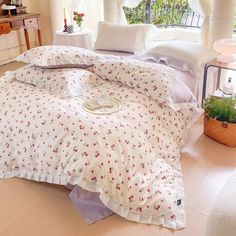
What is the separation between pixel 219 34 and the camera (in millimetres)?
2830

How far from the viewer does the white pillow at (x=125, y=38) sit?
2.95m

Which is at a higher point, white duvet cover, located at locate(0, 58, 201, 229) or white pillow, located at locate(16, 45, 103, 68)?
white pillow, located at locate(16, 45, 103, 68)

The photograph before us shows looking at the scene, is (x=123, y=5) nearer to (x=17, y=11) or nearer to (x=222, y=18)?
(x=222, y=18)

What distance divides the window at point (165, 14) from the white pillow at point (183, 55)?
1075 mm

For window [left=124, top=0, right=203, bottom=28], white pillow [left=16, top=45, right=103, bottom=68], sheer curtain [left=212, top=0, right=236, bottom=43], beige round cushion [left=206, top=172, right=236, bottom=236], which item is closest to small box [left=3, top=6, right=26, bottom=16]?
window [left=124, top=0, right=203, bottom=28]

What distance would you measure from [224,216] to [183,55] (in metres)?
1.77

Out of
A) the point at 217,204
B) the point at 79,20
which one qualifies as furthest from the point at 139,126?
the point at 79,20

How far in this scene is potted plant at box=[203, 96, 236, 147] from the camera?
222 cm

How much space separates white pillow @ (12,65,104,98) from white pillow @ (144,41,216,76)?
0.76 meters

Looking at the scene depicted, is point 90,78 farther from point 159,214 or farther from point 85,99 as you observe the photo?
point 159,214

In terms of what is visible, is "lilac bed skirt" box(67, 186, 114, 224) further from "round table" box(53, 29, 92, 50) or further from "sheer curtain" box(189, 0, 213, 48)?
"round table" box(53, 29, 92, 50)

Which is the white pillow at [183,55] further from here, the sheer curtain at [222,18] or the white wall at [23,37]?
the white wall at [23,37]

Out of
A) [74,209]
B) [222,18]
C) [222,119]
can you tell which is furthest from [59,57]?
[222,18]

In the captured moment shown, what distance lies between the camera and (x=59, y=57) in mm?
2186
